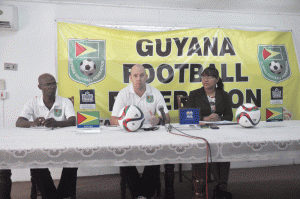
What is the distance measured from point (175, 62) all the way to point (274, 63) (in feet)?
5.23

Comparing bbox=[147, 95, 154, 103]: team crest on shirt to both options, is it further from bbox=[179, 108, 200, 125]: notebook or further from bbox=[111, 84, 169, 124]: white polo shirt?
bbox=[179, 108, 200, 125]: notebook

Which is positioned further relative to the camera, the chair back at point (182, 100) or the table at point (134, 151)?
the chair back at point (182, 100)

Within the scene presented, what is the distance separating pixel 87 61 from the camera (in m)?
2.99

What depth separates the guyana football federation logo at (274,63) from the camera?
3.39 m

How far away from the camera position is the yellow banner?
2.97 m

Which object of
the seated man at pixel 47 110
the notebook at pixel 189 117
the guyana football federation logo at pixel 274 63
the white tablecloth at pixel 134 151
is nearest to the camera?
the white tablecloth at pixel 134 151

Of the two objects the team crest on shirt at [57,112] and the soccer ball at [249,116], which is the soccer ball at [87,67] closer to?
the team crest on shirt at [57,112]

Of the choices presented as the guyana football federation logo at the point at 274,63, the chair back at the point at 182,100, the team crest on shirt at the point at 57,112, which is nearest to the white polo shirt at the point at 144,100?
the chair back at the point at 182,100

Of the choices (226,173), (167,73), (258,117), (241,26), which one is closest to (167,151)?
(258,117)

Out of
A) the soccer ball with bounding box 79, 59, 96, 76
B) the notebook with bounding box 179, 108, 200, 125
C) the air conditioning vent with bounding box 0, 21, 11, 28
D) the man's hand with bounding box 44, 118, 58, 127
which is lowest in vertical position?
the man's hand with bounding box 44, 118, 58, 127

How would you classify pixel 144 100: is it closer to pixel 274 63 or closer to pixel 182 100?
pixel 182 100

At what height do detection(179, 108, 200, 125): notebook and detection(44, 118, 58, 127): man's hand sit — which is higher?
detection(179, 108, 200, 125): notebook

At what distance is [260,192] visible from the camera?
2244mm

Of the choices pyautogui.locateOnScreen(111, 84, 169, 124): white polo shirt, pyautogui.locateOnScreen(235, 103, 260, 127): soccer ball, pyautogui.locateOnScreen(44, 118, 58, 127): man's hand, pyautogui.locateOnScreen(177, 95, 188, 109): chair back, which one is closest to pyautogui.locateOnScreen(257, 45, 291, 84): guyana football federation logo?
pyautogui.locateOnScreen(177, 95, 188, 109): chair back
